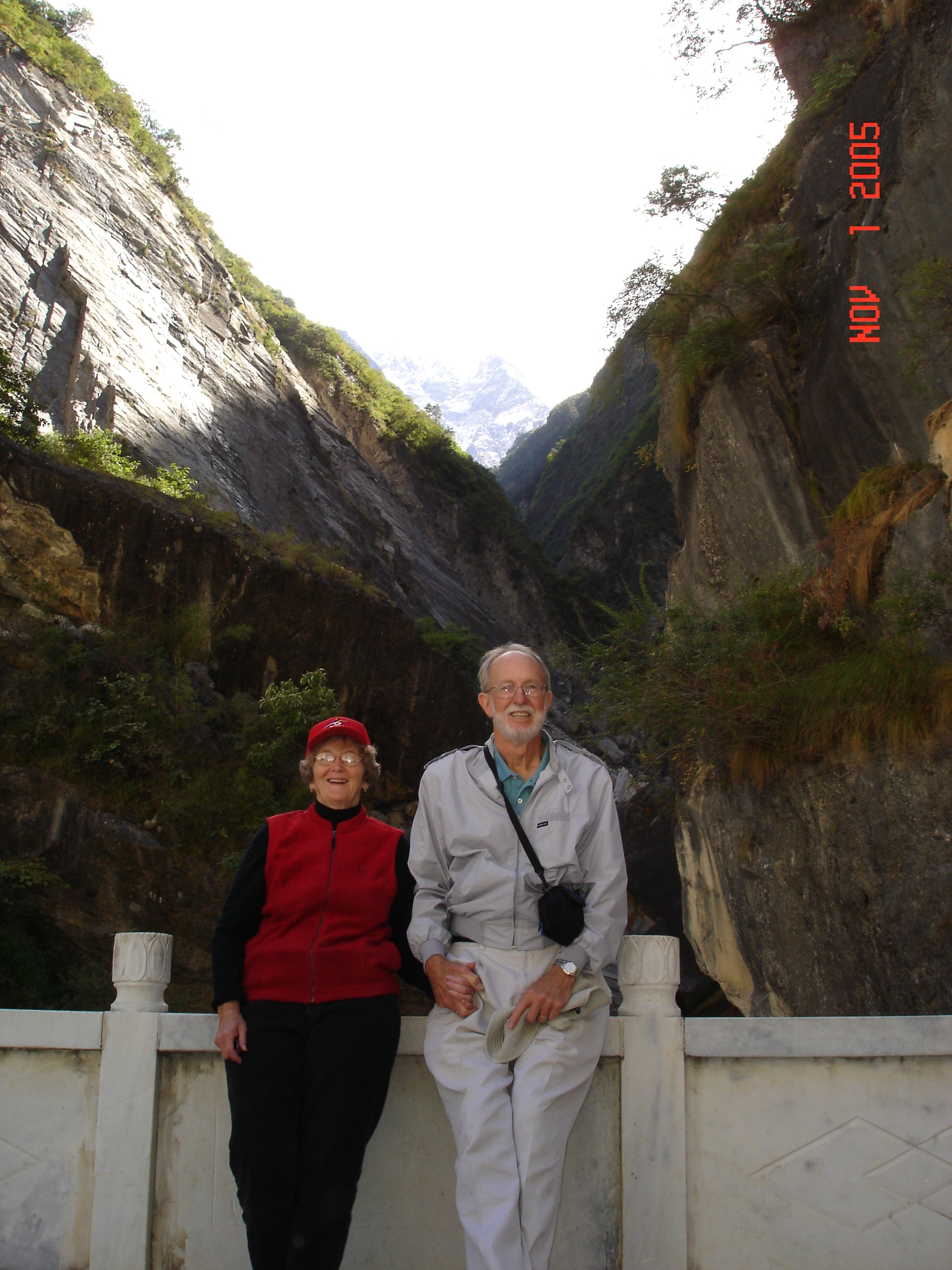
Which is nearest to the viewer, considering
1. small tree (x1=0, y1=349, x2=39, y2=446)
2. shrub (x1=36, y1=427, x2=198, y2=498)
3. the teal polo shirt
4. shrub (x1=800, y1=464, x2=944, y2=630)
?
the teal polo shirt

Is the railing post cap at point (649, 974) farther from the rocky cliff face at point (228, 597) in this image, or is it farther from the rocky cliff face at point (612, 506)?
the rocky cliff face at point (612, 506)

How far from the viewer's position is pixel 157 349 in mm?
21594

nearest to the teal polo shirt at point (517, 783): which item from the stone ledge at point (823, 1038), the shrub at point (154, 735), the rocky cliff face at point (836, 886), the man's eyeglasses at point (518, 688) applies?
the man's eyeglasses at point (518, 688)

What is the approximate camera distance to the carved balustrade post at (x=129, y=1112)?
10.8 feet

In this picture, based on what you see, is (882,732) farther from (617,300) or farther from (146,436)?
(146,436)

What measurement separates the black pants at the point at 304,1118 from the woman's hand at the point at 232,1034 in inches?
1.0

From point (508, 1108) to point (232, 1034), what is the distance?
0.95 m

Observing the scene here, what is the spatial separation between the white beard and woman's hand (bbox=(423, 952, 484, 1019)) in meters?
0.77

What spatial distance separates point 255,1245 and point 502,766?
169 centimetres

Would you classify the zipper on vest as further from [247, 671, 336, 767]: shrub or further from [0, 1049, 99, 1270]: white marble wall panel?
[247, 671, 336, 767]: shrub

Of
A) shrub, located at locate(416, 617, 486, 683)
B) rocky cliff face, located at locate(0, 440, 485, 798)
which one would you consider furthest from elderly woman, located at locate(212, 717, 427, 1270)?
shrub, located at locate(416, 617, 486, 683)

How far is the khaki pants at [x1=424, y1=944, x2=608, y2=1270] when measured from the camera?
2.49 m

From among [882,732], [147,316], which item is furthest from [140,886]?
[147,316]

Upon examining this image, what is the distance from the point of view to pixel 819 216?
1127cm
